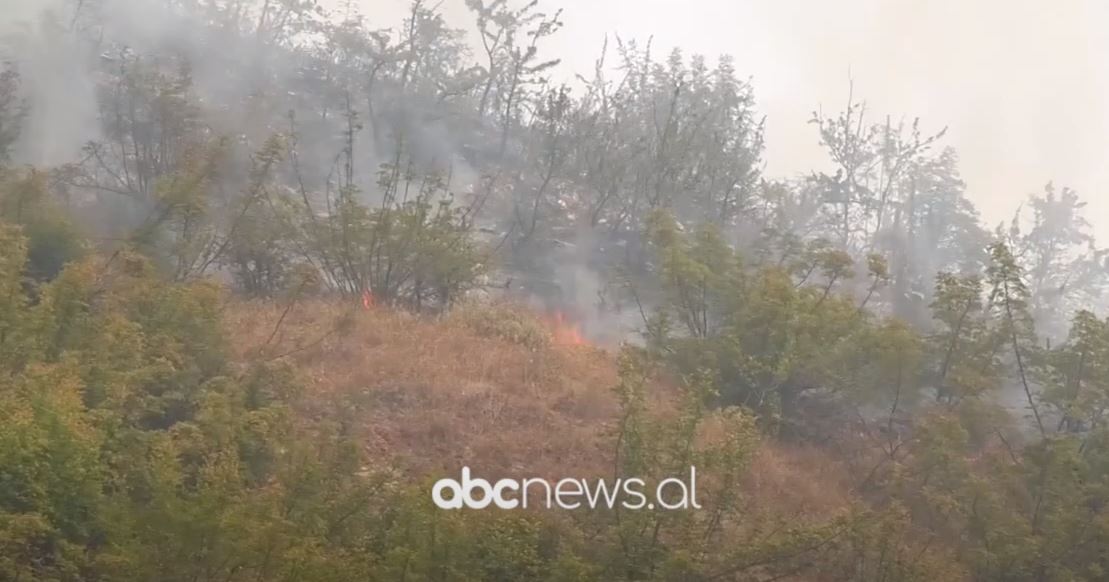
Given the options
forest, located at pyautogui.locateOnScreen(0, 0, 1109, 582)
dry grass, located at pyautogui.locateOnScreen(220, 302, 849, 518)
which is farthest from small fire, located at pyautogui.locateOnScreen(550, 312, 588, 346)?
dry grass, located at pyautogui.locateOnScreen(220, 302, 849, 518)

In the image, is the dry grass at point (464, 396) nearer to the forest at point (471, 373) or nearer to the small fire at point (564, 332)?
the forest at point (471, 373)

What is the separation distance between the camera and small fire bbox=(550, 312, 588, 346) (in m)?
11.8

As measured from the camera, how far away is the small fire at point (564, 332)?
38.7ft

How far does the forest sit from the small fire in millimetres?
110

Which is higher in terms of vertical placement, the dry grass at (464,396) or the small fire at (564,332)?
the small fire at (564,332)

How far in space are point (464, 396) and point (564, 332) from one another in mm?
4974

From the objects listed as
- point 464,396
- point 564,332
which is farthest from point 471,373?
point 564,332

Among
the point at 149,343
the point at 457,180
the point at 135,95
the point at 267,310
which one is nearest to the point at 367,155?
the point at 457,180

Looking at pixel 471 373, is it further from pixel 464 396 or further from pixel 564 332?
pixel 564 332

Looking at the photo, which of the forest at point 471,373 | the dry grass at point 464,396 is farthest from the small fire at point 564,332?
the dry grass at point 464,396

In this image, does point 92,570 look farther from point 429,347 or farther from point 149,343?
point 429,347

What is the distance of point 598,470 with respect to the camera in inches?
254

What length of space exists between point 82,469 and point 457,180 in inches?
629

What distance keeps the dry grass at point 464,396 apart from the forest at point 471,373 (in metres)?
0.04
